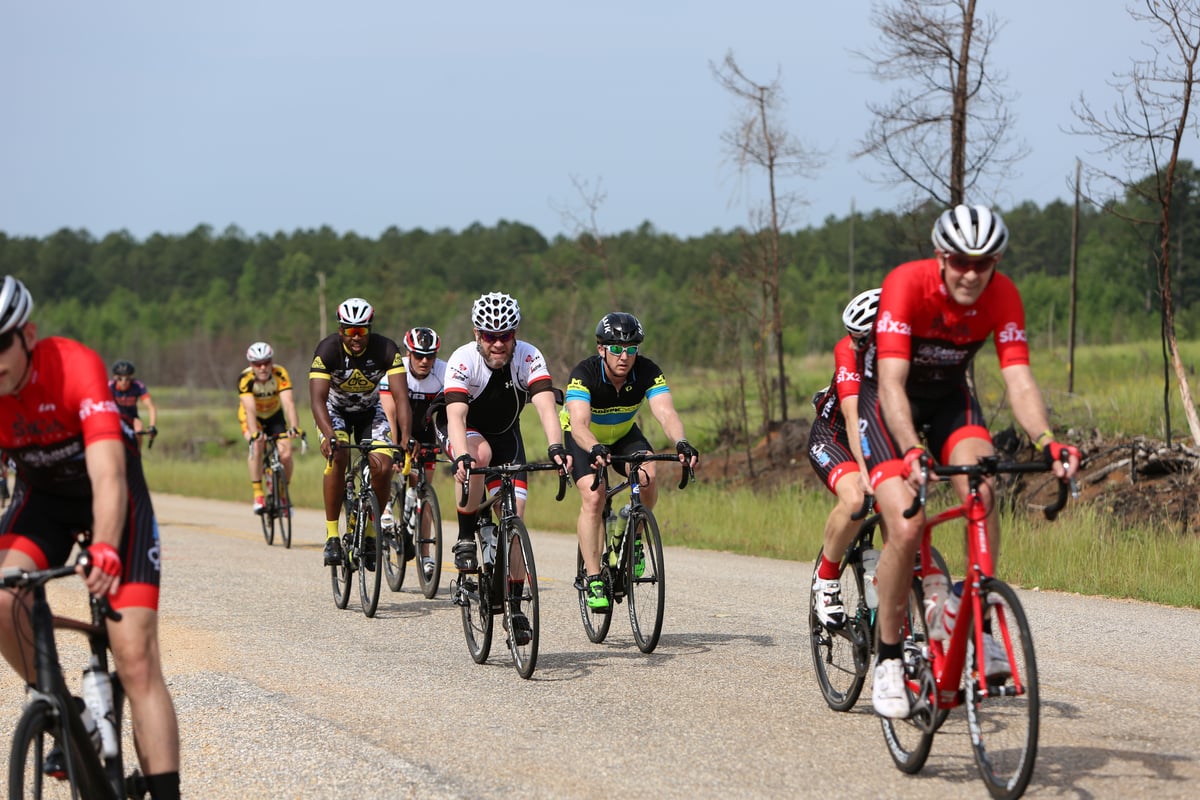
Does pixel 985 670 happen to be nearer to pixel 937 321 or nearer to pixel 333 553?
pixel 937 321

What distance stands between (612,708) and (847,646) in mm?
1267

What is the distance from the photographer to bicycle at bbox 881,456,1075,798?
4.89 meters

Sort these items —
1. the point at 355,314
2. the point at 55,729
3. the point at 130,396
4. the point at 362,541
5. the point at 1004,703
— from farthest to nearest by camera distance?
the point at 130,396 < the point at 355,314 < the point at 362,541 < the point at 1004,703 < the point at 55,729

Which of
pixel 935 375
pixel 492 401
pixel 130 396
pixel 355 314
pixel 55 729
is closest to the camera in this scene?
pixel 55 729

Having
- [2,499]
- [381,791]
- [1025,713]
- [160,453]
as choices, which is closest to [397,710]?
[381,791]

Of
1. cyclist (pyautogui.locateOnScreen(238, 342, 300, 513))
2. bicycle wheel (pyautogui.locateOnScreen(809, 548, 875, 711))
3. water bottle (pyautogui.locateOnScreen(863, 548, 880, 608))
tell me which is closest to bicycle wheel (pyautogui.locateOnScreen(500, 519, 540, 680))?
bicycle wheel (pyautogui.locateOnScreen(809, 548, 875, 711))

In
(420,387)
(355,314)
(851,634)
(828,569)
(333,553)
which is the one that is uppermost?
(355,314)

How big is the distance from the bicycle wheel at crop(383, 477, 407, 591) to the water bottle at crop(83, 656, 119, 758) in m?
7.04

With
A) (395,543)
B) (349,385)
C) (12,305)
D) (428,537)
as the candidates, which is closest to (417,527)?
(428,537)

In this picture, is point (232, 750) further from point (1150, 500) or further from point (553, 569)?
point (1150, 500)

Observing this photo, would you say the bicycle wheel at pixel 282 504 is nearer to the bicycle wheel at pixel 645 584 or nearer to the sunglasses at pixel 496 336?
the sunglasses at pixel 496 336

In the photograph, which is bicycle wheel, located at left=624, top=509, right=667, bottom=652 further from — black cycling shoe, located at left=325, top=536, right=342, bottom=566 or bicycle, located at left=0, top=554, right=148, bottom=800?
bicycle, located at left=0, top=554, right=148, bottom=800

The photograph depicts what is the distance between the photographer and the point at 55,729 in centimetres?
441

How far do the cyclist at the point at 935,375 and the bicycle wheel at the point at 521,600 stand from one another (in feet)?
8.81
